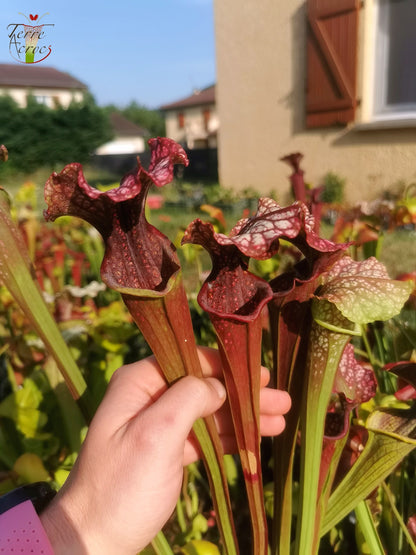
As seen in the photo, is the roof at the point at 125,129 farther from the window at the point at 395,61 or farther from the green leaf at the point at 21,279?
the green leaf at the point at 21,279

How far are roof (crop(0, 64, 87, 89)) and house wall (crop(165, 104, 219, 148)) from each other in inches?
194

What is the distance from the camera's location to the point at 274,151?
5.02m

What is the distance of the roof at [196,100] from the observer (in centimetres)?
1861

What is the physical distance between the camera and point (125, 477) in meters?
0.54

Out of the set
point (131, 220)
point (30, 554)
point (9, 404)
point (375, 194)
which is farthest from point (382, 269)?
point (375, 194)

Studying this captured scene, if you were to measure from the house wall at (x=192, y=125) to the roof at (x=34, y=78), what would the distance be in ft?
16.2

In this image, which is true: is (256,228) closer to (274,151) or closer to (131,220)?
(131,220)

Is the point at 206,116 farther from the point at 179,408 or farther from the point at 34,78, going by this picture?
the point at 179,408

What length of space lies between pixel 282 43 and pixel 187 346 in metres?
4.92

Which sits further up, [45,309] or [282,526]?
[45,309]

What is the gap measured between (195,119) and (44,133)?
305 inches

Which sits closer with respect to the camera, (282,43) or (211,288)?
(211,288)

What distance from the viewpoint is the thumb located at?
0.53 meters

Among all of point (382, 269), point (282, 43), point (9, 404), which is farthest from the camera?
point (282, 43)
